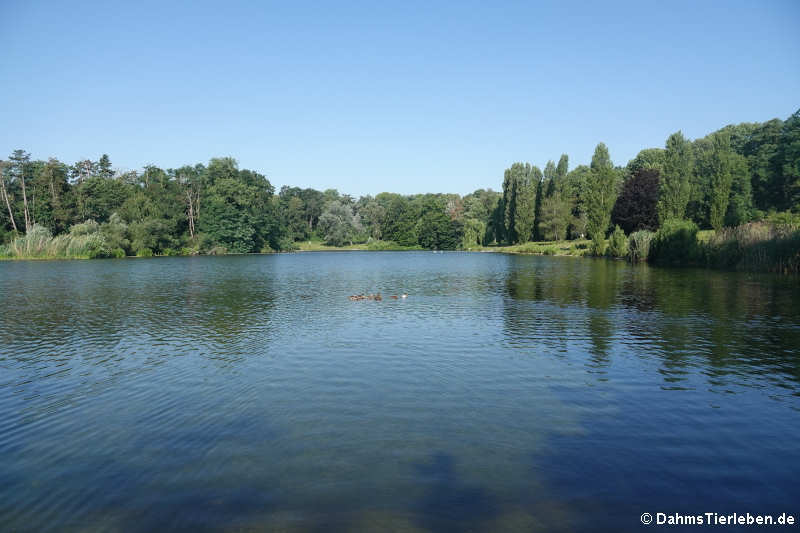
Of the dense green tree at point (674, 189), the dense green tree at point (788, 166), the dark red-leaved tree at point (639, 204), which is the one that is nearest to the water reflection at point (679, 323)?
the dense green tree at point (674, 189)

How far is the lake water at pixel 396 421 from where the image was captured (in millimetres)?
7316

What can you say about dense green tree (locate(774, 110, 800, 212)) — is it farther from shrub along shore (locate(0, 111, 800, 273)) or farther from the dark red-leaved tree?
the dark red-leaved tree

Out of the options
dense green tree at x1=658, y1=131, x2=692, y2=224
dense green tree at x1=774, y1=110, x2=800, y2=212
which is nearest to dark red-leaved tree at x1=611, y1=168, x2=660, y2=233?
dense green tree at x1=658, y1=131, x2=692, y2=224

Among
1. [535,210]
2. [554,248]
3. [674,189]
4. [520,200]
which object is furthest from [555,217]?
[674,189]

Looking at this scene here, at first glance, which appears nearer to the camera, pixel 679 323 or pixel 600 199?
pixel 679 323

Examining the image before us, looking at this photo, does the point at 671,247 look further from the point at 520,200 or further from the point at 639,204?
the point at 520,200

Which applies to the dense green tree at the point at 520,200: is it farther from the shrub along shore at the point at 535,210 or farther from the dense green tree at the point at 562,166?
the dense green tree at the point at 562,166

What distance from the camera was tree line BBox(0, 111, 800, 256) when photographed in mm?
77938

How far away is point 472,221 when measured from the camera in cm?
14250

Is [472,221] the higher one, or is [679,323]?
[472,221]

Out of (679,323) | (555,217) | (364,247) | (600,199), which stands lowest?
(679,323)

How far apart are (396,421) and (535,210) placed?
10781cm

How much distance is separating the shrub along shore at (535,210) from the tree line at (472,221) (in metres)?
0.30

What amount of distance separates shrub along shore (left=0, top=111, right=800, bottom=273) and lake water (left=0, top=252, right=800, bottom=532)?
3680 centimetres
